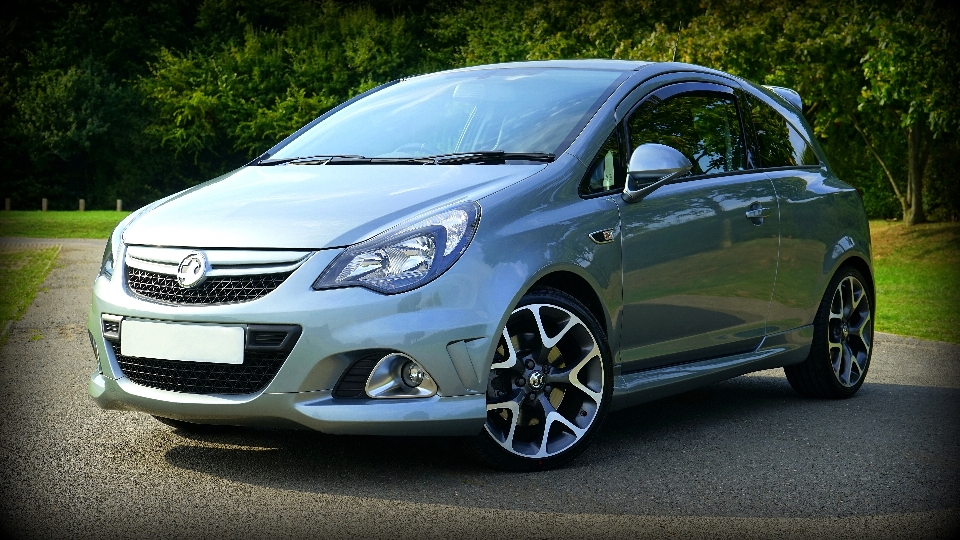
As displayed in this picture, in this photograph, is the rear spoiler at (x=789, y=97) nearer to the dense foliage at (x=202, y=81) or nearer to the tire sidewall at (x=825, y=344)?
the tire sidewall at (x=825, y=344)

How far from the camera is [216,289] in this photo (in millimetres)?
4430

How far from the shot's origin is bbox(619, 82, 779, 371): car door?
207 inches

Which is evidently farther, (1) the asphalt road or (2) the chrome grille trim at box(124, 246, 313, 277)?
(2) the chrome grille trim at box(124, 246, 313, 277)

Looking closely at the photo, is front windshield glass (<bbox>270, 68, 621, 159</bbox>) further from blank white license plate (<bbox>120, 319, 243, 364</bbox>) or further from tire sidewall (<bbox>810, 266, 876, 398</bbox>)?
tire sidewall (<bbox>810, 266, 876, 398</bbox>)

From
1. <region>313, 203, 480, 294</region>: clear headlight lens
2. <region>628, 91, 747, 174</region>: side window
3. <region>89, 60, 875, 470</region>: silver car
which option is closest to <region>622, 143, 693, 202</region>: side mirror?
<region>89, 60, 875, 470</region>: silver car

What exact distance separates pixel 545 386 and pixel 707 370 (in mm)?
1203

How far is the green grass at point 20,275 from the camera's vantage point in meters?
11.4

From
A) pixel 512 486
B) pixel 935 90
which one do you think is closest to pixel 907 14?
pixel 935 90

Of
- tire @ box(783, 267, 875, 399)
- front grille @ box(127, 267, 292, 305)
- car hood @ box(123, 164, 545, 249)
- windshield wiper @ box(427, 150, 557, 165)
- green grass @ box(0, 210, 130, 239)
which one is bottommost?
green grass @ box(0, 210, 130, 239)

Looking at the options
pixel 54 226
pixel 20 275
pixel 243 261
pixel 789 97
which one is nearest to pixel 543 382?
pixel 243 261

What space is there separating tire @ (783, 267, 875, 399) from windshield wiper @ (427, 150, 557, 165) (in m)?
2.32

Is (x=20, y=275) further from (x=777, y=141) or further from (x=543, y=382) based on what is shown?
(x=543, y=382)

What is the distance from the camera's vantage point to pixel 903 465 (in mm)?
5148

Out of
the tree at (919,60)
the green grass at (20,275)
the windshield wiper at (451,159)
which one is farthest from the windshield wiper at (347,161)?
the tree at (919,60)
